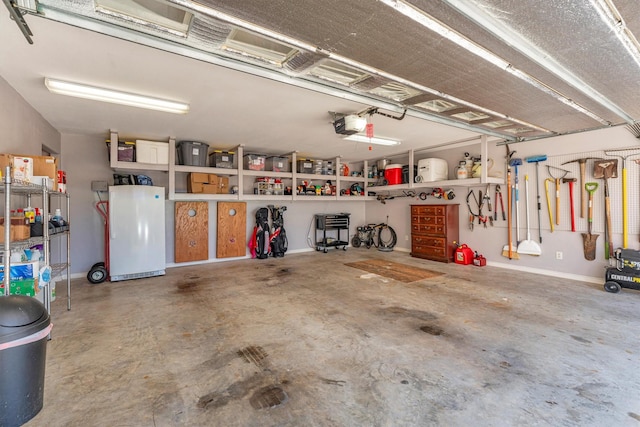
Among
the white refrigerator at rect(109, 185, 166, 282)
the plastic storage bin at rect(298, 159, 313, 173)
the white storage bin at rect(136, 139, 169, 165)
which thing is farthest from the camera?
the plastic storage bin at rect(298, 159, 313, 173)

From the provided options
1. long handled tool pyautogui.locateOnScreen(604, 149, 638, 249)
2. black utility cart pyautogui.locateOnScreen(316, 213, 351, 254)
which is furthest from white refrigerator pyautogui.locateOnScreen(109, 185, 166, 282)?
long handled tool pyautogui.locateOnScreen(604, 149, 638, 249)

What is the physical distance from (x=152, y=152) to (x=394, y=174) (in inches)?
211

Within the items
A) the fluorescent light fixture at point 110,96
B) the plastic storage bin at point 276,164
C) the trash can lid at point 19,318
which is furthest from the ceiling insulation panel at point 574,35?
the plastic storage bin at point 276,164

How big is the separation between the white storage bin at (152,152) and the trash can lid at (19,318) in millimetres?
4027

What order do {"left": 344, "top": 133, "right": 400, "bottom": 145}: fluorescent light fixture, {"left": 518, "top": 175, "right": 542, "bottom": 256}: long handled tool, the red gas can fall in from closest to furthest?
1. {"left": 344, "top": 133, "right": 400, "bottom": 145}: fluorescent light fixture
2. {"left": 518, "top": 175, "right": 542, "bottom": 256}: long handled tool
3. the red gas can

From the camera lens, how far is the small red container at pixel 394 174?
7227 millimetres

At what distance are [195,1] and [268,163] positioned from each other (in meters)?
5.21

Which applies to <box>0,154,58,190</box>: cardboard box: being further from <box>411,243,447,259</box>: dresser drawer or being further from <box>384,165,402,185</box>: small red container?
<box>411,243,447,259</box>: dresser drawer

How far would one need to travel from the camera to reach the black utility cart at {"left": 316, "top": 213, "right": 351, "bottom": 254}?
7.96 metres

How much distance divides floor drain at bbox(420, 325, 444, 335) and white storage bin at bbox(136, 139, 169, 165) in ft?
16.4

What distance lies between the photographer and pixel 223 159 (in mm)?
5969

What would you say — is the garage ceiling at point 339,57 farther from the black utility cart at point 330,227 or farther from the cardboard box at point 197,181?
the black utility cart at point 330,227

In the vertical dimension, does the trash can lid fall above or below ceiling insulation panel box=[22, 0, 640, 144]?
below

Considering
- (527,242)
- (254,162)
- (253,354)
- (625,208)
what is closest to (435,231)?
(527,242)
